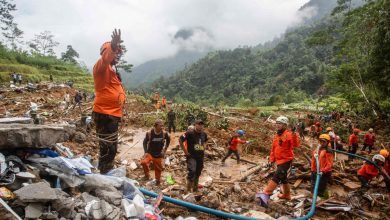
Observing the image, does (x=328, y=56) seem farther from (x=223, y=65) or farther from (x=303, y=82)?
(x=223, y=65)

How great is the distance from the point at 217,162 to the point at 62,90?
61.1ft

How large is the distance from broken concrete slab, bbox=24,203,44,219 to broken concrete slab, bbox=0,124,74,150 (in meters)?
0.94

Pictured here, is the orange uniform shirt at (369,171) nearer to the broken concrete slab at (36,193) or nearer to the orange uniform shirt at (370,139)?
the orange uniform shirt at (370,139)

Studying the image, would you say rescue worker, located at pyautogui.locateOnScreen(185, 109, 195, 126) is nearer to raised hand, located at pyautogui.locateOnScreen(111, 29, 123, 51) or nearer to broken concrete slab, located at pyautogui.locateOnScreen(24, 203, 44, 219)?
raised hand, located at pyautogui.locateOnScreen(111, 29, 123, 51)

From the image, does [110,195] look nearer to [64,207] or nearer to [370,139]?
[64,207]

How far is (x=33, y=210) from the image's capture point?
3.01 meters

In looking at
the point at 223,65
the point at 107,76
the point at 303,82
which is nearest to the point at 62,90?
the point at 107,76

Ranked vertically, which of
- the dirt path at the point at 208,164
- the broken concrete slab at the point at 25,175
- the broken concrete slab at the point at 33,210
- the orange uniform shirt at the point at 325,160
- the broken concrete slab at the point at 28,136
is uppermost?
the broken concrete slab at the point at 28,136

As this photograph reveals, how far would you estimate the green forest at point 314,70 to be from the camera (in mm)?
12633

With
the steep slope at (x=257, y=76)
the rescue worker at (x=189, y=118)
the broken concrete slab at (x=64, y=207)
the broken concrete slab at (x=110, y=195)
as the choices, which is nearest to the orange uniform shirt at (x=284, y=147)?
the broken concrete slab at (x=110, y=195)

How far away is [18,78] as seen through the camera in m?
26.5

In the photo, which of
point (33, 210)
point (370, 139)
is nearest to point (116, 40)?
point (33, 210)

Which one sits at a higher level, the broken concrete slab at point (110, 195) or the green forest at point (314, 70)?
the green forest at point (314, 70)

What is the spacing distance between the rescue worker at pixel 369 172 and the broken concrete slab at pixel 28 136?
7.02 metres
